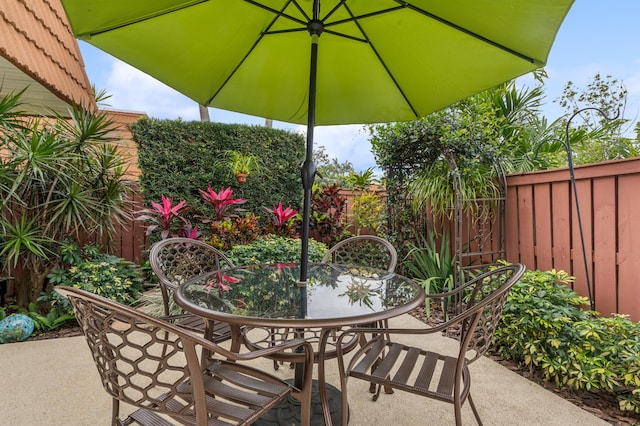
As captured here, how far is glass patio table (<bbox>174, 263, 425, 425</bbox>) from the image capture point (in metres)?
1.25

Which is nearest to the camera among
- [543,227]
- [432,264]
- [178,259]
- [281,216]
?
[178,259]

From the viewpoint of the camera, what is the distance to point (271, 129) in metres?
4.75

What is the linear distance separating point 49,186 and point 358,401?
11.1 feet

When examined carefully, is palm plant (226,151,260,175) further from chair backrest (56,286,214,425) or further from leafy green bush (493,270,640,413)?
chair backrest (56,286,214,425)

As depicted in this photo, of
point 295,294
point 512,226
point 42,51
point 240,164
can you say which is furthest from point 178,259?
point 512,226

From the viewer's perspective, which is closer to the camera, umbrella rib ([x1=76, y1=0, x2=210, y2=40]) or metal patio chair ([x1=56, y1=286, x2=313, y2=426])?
metal patio chair ([x1=56, y1=286, x2=313, y2=426])

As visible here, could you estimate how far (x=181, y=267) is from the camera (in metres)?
2.35

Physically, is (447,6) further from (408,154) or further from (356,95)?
(408,154)

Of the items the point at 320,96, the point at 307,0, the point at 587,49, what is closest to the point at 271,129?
the point at 320,96

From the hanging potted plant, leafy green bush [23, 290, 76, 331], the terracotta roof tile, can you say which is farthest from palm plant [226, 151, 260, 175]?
leafy green bush [23, 290, 76, 331]

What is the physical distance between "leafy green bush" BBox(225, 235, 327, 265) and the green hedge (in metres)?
1.08

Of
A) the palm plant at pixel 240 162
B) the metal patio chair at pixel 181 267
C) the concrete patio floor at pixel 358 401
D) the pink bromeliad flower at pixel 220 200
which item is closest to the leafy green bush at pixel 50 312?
the concrete patio floor at pixel 358 401

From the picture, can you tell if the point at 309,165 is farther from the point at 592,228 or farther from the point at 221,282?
the point at 592,228

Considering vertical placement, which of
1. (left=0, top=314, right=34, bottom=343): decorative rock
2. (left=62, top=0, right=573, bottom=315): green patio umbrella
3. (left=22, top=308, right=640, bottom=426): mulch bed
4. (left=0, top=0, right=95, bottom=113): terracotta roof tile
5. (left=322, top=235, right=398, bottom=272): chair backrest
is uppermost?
(left=0, top=0, right=95, bottom=113): terracotta roof tile
